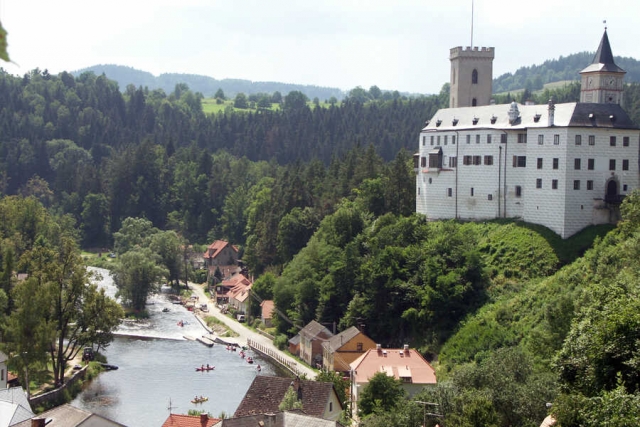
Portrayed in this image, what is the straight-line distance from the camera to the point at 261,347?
7125 cm

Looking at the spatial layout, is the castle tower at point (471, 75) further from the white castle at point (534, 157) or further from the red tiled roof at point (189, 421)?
the red tiled roof at point (189, 421)

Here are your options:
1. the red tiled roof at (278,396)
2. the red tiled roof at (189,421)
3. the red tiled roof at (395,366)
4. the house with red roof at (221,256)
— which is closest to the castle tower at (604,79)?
the red tiled roof at (395,366)

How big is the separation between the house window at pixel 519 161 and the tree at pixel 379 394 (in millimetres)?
22435

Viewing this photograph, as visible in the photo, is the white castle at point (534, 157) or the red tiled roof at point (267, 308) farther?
the red tiled roof at point (267, 308)

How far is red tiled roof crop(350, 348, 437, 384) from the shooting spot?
164 feet

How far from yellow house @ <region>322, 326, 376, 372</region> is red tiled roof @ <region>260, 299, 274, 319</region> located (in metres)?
18.0

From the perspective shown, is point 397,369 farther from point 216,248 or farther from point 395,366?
point 216,248

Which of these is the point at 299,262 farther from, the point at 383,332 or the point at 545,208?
the point at 545,208

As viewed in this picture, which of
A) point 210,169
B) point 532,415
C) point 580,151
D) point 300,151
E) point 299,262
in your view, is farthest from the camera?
point 300,151

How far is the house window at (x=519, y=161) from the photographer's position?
62.4 m

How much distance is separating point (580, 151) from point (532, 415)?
27492 millimetres

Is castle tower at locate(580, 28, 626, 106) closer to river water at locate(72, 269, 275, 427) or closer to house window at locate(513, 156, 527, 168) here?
house window at locate(513, 156, 527, 168)

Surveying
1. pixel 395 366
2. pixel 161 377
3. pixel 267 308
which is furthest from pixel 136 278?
pixel 395 366

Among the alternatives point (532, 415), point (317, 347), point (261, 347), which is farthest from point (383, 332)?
point (532, 415)
